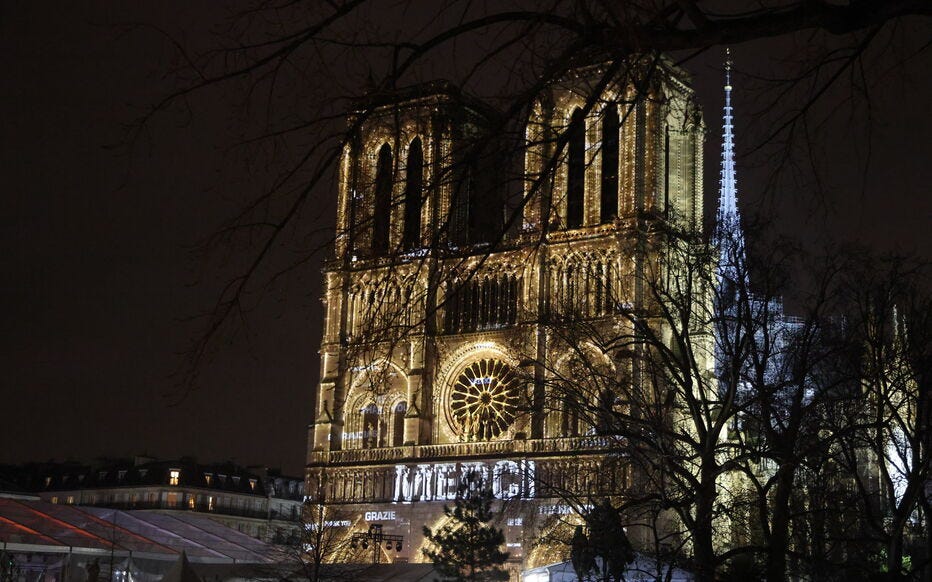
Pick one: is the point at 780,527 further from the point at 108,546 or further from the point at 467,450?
the point at 467,450

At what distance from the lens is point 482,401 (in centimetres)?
6025

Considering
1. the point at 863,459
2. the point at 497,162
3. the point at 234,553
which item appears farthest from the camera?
the point at 234,553

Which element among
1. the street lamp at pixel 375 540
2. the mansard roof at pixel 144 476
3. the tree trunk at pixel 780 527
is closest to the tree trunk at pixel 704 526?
the tree trunk at pixel 780 527

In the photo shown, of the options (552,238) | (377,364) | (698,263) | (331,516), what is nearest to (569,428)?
(552,238)

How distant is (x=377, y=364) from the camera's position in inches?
371

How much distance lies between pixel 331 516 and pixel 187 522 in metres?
6.49

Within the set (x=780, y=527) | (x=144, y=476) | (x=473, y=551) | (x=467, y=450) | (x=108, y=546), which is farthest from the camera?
(x=144, y=476)

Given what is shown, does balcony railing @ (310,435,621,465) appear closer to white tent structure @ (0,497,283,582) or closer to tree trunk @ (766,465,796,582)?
white tent structure @ (0,497,283,582)

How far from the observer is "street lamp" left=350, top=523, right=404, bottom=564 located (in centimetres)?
5859

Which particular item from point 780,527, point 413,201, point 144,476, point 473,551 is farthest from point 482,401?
point 413,201

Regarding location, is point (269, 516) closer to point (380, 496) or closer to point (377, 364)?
point (380, 496)

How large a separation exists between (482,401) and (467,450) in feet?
7.52

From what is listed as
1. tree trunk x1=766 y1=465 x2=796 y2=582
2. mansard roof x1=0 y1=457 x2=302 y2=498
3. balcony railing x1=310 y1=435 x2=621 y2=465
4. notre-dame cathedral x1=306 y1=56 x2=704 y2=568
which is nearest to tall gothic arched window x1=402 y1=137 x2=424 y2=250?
tree trunk x1=766 y1=465 x2=796 y2=582

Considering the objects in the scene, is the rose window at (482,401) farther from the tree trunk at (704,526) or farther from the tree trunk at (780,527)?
the tree trunk at (780,527)
